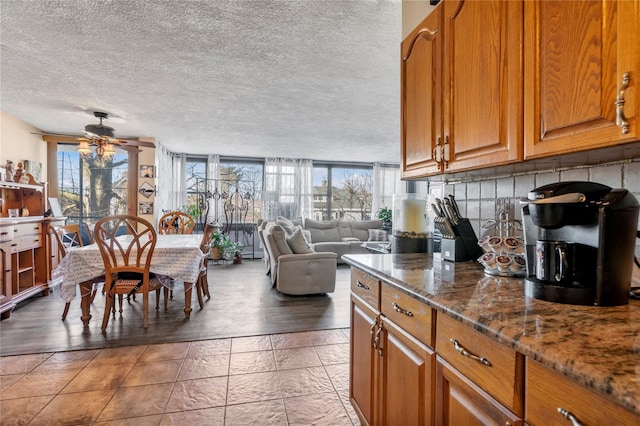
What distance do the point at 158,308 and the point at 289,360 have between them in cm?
189

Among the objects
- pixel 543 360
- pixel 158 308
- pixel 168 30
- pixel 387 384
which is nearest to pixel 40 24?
pixel 168 30

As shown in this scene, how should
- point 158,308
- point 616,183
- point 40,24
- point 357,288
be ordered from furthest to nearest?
point 158,308 < point 40,24 < point 357,288 < point 616,183

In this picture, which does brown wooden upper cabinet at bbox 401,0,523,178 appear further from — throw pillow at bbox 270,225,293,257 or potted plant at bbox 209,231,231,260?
potted plant at bbox 209,231,231,260

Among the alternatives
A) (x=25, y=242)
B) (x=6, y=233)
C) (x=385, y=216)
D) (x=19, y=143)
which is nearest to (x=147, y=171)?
(x=19, y=143)

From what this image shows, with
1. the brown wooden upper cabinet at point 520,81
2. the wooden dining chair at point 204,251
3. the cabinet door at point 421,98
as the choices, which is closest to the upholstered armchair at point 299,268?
the wooden dining chair at point 204,251

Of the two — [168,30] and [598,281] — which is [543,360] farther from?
[168,30]

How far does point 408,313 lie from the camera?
3.74ft

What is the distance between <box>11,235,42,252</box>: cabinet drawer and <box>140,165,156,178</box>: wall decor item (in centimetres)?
205

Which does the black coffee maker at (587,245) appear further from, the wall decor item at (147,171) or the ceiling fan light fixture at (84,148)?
the wall decor item at (147,171)

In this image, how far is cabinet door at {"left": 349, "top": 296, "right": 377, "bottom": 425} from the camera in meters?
1.43

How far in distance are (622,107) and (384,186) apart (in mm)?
7688

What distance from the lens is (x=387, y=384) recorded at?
50.7 inches

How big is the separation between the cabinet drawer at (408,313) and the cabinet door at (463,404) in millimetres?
98

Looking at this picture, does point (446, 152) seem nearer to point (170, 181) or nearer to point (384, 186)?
point (170, 181)
